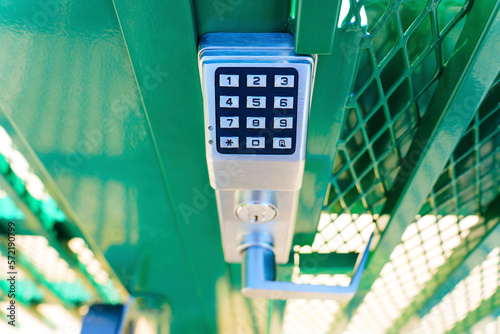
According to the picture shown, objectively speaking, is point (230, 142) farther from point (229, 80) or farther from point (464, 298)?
point (464, 298)

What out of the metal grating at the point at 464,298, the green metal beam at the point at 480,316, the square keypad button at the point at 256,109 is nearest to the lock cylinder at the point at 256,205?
the square keypad button at the point at 256,109

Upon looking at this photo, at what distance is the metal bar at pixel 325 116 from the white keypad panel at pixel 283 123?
0.09m

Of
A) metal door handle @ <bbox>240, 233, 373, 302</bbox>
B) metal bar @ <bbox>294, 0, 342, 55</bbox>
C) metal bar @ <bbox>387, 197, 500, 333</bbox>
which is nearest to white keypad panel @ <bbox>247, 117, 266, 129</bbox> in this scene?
metal bar @ <bbox>294, 0, 342, 55</bbox>

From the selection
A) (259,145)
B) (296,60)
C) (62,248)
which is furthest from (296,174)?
(62,248)

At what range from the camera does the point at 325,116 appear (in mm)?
641

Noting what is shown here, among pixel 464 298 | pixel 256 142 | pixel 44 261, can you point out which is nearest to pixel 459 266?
pixel 464 298

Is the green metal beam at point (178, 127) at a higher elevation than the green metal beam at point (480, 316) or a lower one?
higher

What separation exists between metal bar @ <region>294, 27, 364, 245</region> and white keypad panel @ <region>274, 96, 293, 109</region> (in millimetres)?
81

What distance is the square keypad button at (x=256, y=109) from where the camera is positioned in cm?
→ 52

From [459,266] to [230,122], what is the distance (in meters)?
0.94

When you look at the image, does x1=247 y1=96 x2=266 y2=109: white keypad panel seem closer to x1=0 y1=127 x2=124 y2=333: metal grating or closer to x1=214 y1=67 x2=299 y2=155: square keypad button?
x1=214 y1=67 x2=299 y2=155: square keypad button

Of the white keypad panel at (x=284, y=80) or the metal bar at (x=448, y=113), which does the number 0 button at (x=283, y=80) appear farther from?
the metal bar at (x=448, y=113)

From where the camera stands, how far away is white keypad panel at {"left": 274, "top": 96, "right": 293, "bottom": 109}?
531 millimetres

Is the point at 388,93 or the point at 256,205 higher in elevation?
the point at 388,93
